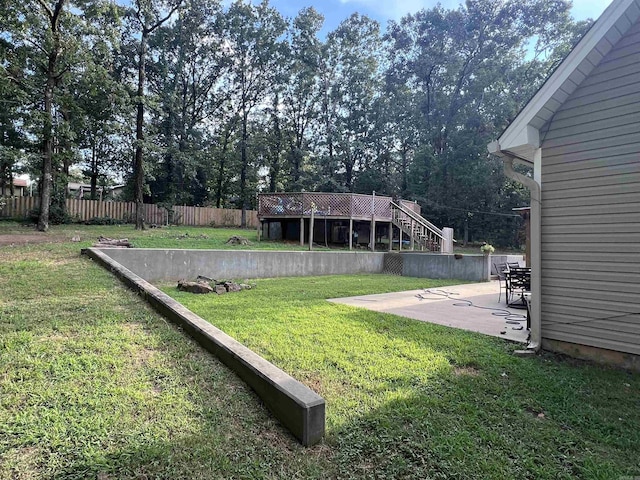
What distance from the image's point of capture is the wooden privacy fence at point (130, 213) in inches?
619

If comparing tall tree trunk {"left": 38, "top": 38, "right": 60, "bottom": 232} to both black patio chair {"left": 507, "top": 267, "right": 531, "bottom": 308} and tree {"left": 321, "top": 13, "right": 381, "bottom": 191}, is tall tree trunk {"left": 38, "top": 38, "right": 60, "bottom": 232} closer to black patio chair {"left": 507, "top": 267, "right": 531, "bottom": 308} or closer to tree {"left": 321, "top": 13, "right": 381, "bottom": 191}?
black patio chair {"left": 507, "top": 267, "right": 531, "bottom": 308}

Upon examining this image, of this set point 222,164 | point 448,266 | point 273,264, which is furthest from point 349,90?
point 273,264

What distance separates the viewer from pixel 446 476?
1918 mm

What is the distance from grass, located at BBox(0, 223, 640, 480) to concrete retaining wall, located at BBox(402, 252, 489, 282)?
7508 millimetres

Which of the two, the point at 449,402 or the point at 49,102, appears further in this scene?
the point at 49,102

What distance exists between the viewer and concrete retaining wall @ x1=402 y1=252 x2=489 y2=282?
37.6ft

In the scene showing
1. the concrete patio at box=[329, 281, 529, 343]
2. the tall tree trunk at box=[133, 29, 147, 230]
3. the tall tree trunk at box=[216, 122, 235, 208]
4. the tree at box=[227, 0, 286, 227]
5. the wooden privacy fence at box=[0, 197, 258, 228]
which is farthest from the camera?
the tall tree trunk at box=[216, 122, 235, 208]

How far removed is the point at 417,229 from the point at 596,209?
1137 centimetres

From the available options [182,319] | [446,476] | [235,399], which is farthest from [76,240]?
[446,476]

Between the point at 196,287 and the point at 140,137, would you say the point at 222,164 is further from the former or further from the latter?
the point at 196,287

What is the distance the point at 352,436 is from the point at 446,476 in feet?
1.92

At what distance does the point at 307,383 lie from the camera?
2.91 meters

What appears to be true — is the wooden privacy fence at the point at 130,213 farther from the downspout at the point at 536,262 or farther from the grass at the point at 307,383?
the downspout at the point at 536,262

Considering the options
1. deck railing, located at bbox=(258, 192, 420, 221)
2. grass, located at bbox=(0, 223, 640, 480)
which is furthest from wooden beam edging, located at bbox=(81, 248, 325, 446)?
deck railing, located at bbox=(258, 192, 420, 221)
